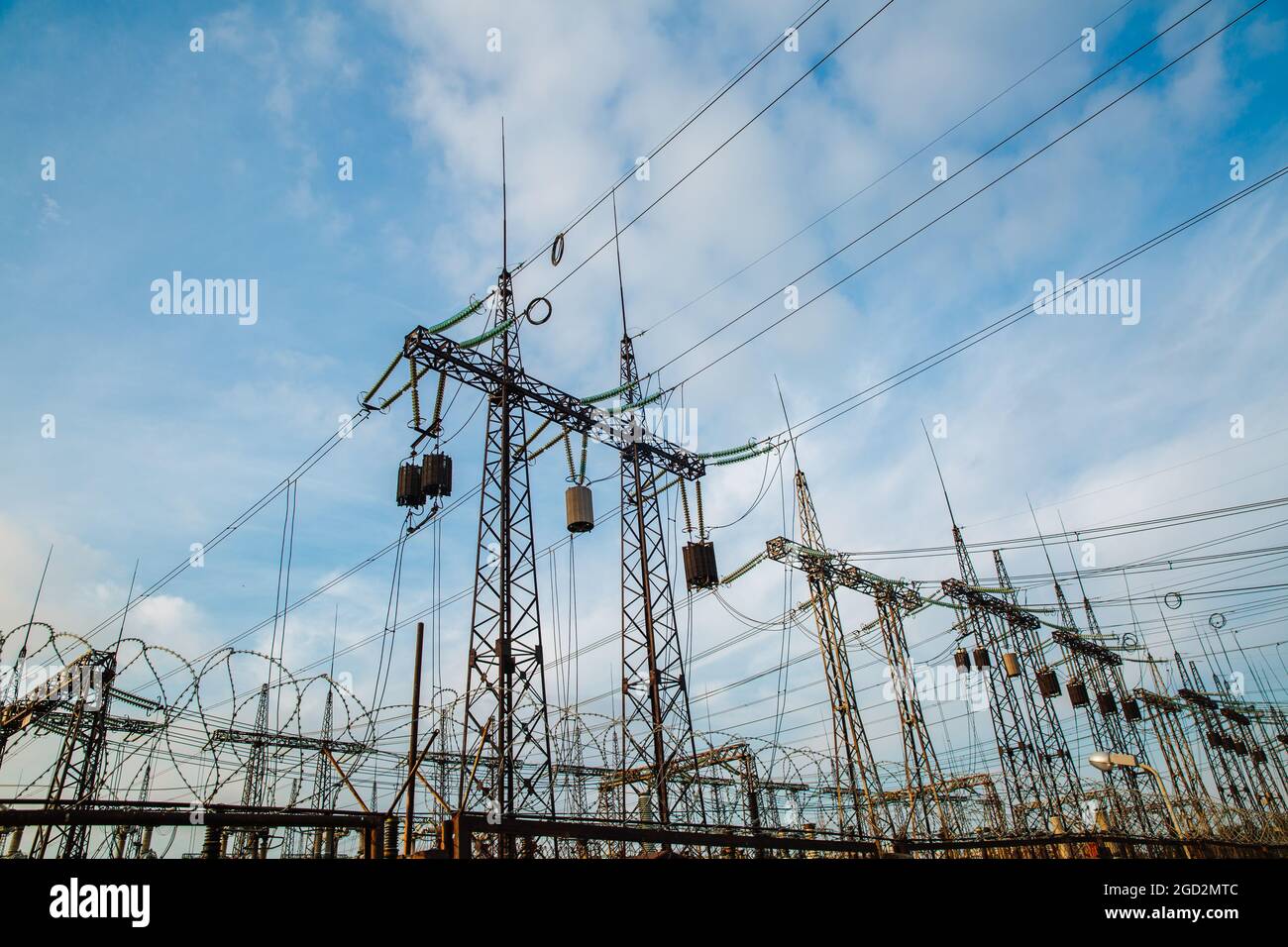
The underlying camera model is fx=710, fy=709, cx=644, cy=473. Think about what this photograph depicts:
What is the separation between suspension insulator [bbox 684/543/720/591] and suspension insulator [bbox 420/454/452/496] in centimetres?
703

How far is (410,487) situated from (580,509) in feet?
15.1

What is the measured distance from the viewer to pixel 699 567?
20.6m

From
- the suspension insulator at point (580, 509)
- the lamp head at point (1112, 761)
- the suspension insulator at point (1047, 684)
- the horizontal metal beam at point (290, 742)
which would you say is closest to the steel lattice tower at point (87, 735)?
the horizontal metal beam at point (290, 742)

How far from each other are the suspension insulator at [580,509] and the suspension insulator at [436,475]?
3249 millimetres

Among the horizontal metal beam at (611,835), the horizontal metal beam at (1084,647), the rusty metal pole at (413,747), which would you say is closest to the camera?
the horizontal metal beam at (611,835)

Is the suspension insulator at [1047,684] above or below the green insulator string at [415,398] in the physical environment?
below

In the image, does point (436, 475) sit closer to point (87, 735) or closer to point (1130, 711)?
point (87, 735)

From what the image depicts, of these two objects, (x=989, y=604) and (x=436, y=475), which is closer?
(x=436, y=475)

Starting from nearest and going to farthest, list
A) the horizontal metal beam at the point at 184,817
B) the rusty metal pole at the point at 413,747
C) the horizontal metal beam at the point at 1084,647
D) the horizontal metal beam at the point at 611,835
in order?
the horizontal metal beam at the point at 184,817
the horizontal metal beam at the point at 611,835
the rusty metal pole at the point at 413,747
the horizontal metal beam at the point at 1084,647

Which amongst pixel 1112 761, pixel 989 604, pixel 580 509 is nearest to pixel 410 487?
pixel 580 509

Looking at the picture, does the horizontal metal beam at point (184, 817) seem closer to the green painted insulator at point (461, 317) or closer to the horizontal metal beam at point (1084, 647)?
the green painted insulator at point (461, 317)

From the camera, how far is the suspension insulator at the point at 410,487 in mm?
19125
